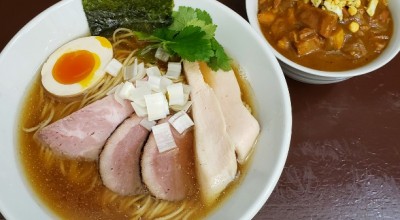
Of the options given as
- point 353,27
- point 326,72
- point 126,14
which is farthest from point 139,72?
point 353,27

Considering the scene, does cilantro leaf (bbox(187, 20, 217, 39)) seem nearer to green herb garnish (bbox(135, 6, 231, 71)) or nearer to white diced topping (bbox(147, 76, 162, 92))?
green herb garnish (bbox(135, 6, 231, 71))

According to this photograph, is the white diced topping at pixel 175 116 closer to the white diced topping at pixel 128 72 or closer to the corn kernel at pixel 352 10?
the white diced topping at pixel 128 72

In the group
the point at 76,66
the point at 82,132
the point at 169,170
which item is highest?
the point at 76,66

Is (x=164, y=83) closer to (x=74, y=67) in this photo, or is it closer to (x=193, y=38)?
(x=193, y=38)

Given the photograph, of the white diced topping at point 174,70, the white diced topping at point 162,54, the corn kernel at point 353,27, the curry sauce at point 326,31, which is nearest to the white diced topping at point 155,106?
the white diced topping at point 174,70

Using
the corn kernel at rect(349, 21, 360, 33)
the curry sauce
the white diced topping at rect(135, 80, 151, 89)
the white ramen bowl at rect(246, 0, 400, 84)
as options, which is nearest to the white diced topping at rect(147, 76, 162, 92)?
the white diced topping at rect(135, 80, 151, 89)
